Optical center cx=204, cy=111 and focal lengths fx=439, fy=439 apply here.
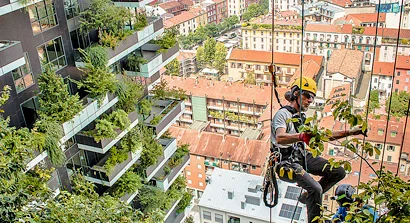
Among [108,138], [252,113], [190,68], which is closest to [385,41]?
[252,113]

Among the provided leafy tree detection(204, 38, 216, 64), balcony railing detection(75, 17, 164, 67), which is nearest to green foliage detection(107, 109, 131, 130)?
balcony railing detection(75, 17, 164, 67)

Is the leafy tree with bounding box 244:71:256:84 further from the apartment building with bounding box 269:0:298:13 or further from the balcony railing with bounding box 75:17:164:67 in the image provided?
the balcony railing with bounding box 75:17:164:67

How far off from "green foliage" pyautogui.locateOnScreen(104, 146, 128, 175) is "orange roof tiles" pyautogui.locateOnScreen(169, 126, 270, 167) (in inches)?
452

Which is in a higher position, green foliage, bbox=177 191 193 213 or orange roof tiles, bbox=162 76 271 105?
green foliage, bbox=177 191 193 213

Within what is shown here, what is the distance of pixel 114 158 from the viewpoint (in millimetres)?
9953

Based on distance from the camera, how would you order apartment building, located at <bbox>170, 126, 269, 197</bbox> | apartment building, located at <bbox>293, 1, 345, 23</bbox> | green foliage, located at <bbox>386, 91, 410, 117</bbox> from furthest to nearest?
1. apartment building, located at <bbox>293, 1, 345, 23</bbox>
2. green foliage, located at <bbox>386, 91, 410, 117</bbox>
3. apartment building, located at <bbox>170, 126, 269, 197</bbox>

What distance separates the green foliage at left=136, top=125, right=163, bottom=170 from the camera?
1069 centimetres

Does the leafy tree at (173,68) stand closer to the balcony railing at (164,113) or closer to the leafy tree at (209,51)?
the leafy tree at (209,51)

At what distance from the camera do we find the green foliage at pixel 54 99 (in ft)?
26.5

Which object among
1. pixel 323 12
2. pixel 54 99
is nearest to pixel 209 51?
pixel 323 12

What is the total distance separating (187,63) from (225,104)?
48.8ft

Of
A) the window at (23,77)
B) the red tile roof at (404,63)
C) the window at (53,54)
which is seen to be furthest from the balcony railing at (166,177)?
the red tile roof at (404,63)

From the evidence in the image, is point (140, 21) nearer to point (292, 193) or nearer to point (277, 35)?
point (292, 193)

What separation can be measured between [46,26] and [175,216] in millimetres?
6811
